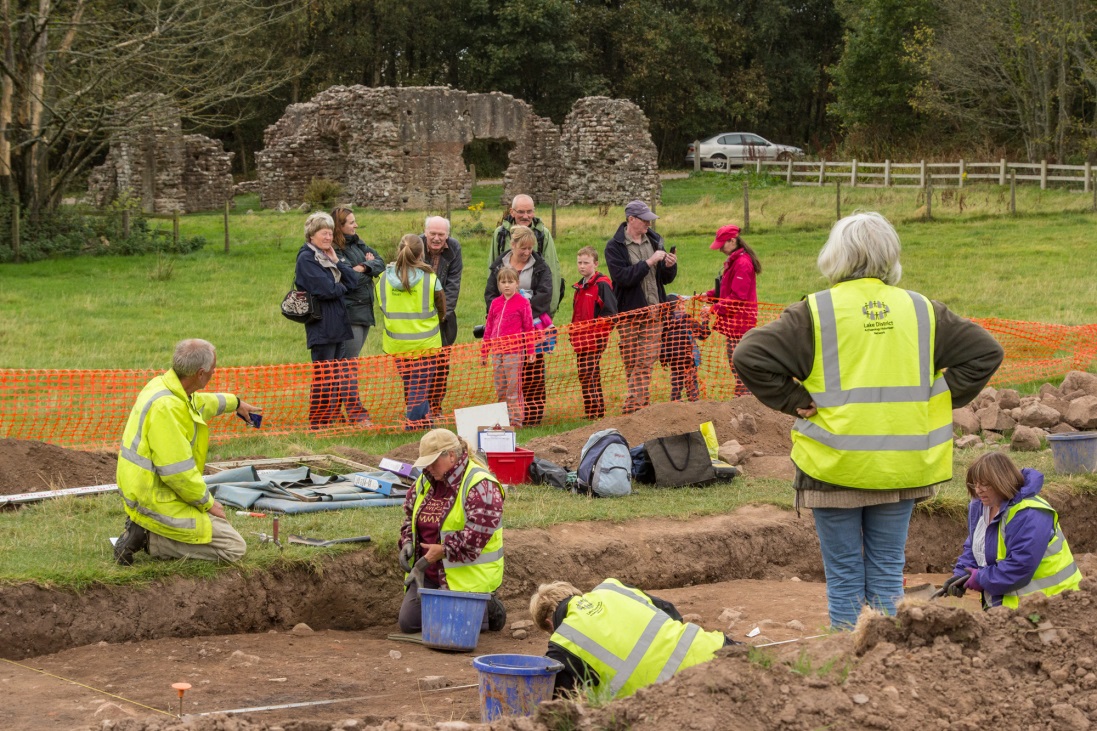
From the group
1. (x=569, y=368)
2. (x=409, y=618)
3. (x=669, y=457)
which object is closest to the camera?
(x=409, y=618)

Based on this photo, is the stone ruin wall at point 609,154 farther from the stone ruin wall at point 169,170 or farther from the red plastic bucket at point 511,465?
the red plastic bucket at point 511,465

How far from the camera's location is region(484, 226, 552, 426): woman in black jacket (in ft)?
41.1

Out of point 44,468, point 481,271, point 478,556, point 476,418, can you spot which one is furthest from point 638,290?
point 481,271

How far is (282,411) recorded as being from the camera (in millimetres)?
12930

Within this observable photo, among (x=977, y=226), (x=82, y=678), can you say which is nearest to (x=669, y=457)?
(x=82, y=678)

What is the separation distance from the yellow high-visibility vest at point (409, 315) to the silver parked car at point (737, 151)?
33.4 metres

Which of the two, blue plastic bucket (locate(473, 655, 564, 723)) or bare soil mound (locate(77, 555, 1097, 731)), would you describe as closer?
bare soil mound (locate(77, 555, 1097, 731))

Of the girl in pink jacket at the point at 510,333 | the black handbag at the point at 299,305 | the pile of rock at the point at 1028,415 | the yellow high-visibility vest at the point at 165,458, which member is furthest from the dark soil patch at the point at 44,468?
the pile of rock at the point at 1028,415

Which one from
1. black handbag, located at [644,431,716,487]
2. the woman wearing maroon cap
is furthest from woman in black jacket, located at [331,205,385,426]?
the woman wearing maroon cap

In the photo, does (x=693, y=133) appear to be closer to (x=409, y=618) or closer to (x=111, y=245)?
(x=111, y=245)

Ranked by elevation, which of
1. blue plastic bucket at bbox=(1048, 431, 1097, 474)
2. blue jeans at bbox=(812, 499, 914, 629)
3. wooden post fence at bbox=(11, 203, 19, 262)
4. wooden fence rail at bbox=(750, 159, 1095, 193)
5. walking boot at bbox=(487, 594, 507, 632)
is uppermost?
wooden fence rail at bbox=(750, 159, 1095, 193)

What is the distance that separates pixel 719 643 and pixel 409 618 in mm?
2907

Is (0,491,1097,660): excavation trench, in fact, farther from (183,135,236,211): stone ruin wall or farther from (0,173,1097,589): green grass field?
(183,135,236,211): stone ruin wall

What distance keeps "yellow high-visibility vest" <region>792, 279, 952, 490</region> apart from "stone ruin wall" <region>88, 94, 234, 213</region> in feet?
109
